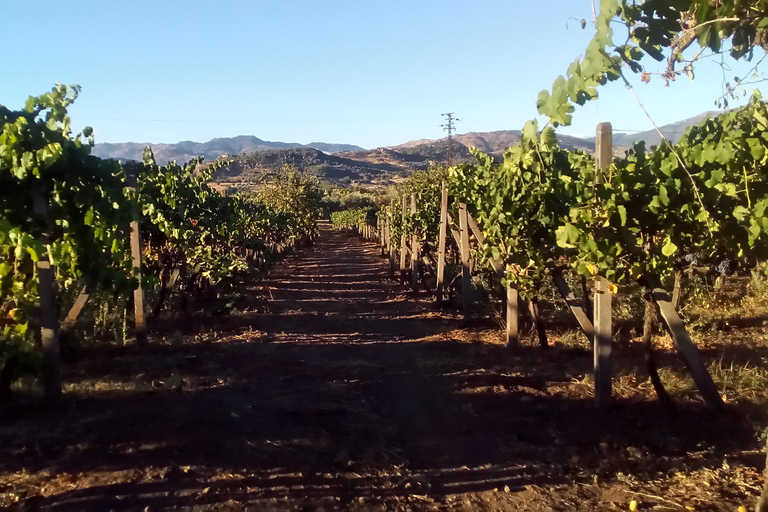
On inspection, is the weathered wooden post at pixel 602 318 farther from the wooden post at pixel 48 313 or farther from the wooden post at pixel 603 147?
the wooden post at pixel 48 313

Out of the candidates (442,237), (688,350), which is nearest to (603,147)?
(688,350)

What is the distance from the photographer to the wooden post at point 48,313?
4.96 m

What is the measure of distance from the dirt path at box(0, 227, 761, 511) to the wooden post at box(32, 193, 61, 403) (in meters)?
0.33

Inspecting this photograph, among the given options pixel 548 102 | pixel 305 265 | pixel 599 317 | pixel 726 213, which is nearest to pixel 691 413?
pixel 599 317

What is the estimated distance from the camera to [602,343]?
5223 mm

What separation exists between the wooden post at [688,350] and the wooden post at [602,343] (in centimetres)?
38

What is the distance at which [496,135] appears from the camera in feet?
537

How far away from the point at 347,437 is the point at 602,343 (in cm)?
227

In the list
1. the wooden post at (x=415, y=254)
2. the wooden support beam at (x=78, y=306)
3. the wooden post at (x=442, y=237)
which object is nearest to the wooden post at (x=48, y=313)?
the wooden support beam at (x=78, y=306)

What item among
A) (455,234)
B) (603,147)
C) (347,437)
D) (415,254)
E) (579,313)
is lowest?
(347,437)

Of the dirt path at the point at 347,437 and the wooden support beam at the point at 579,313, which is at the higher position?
the wooden support beam at the point at 579,313

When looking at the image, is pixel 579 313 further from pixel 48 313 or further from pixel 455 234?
pixel 48 313

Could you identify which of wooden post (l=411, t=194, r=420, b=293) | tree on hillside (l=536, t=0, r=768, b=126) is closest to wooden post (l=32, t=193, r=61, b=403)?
tree on hillside (l=536, t=0, r=768, b=126)

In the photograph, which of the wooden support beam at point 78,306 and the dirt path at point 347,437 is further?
the wooden support beam at point 78,306
